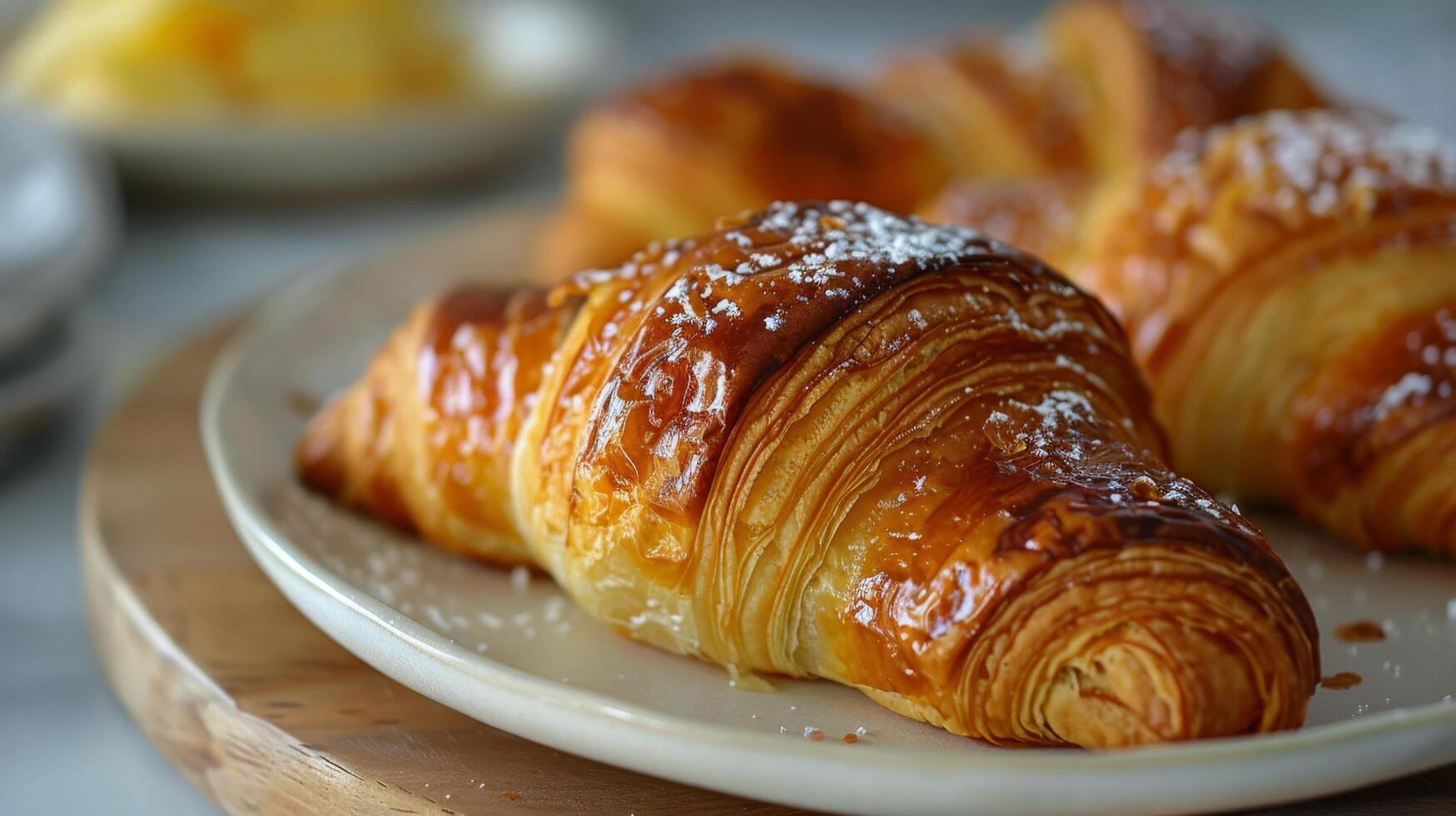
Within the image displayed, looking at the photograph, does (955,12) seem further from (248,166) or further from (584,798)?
(584,798)

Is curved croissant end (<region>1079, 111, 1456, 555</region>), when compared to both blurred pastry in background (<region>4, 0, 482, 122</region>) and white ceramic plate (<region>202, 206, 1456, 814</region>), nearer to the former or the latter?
white ceramic plate (<region>202, 206, 1456, 814</region>)

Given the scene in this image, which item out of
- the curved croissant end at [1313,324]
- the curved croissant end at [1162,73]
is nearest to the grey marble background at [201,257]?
the curved croissant end at [1162,73]

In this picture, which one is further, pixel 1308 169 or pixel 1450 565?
pixel 1308 169

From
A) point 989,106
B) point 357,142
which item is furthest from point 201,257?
point 989,106

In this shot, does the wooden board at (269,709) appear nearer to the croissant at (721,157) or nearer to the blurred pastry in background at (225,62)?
the croissant at (721,157)

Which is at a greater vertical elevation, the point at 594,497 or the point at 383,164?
the point at 594,497

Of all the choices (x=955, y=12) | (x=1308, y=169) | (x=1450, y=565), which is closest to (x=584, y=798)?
(x=1450, y=565)

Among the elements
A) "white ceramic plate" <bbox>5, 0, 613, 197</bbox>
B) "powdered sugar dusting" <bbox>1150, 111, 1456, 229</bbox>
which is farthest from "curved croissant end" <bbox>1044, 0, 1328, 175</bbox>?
"white ceramic plate" <bbox>5, 0, 613, 197</bbox>
